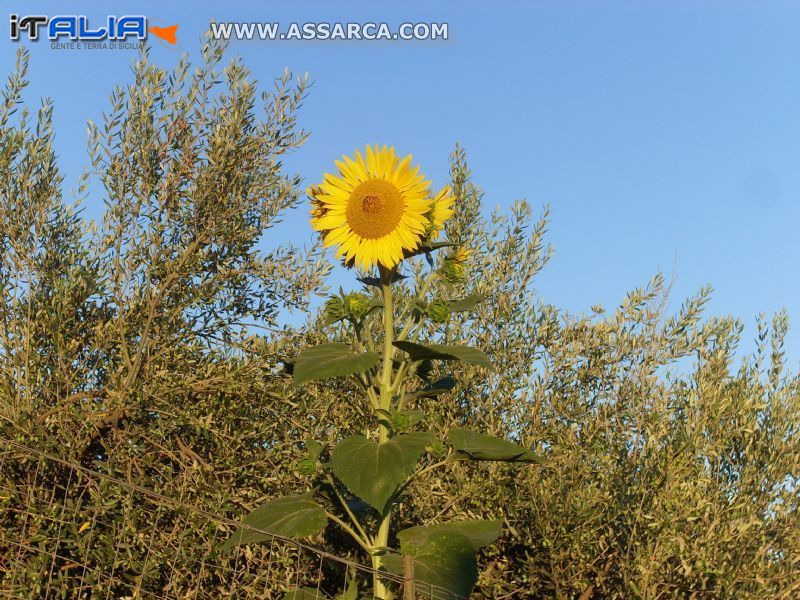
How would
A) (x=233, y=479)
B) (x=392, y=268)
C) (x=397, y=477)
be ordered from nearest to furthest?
1. (x=397, y=477)
2. (x=392, y=268)
3. (x=233, y=479)

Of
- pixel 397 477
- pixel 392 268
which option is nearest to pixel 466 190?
pixel 392 268

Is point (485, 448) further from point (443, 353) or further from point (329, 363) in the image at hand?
point (329, 363)

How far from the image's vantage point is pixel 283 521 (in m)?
6.21

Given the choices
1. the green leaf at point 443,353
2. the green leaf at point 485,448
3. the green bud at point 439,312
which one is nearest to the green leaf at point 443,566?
the green leaf at point 485,448

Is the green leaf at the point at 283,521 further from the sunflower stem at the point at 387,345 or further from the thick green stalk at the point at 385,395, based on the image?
the sunflower stem at the point at 387,345

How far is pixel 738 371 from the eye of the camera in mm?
10914

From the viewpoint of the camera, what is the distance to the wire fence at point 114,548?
8.44 m

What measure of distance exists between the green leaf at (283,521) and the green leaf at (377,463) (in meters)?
0.44

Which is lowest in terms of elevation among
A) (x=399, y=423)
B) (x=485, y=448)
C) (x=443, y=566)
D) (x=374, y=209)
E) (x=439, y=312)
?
(x=443, y=566)

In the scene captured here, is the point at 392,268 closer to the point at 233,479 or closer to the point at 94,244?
the point at 233,479

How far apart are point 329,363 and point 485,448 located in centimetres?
127

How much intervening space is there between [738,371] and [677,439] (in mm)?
1686

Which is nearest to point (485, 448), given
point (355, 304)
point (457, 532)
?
point (457, 532)

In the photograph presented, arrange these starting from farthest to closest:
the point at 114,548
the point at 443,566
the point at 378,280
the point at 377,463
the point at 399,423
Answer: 1. the point at 114,548
2. the point at 378,280
3. the point at 399,423
4. the point at 443,566
5. the point at 377,463
